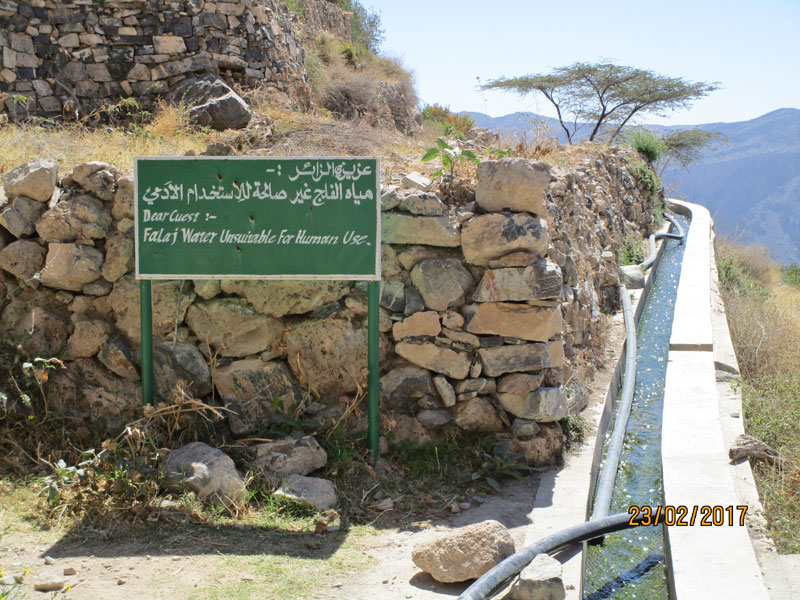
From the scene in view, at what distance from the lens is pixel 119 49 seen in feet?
32.5

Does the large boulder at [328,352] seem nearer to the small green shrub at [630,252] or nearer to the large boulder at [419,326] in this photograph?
the large boulder at [419,326]

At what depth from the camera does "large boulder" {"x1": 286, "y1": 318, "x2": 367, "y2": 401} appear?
4.45 metres

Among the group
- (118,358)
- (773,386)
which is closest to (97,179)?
(118,358)

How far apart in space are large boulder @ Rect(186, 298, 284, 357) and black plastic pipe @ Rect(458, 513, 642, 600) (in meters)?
2.12

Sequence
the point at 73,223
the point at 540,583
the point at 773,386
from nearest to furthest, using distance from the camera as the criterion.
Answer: the point at 540,583 < the point at 73,223 < the point at 773,386

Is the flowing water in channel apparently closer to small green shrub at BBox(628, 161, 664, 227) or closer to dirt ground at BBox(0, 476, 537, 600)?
dirt ground at BBox(0, 476, 537, 600)

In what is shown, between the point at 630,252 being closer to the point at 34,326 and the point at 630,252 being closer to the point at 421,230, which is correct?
the point at 421,230

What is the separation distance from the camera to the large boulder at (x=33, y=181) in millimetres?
4445

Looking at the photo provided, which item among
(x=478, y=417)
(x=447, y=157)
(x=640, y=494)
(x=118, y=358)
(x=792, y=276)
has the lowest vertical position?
(x=640, y=494)

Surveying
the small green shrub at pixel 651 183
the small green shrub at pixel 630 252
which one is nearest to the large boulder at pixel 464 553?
the small green shrub at pixel 630 252

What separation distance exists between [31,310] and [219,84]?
5.68 metres
